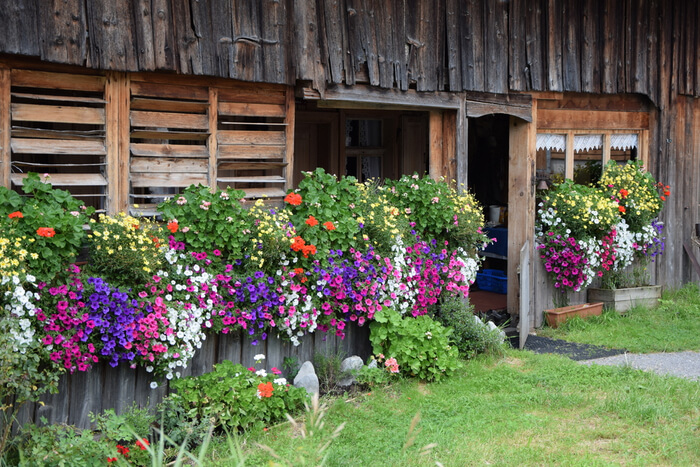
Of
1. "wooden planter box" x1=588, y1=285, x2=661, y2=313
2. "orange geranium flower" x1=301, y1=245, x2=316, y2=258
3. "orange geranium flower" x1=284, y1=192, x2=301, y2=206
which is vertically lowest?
"wooden planter box" x1=588, y1=285, x2=661, y2=313

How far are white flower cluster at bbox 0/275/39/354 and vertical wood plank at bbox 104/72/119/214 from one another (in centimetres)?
155

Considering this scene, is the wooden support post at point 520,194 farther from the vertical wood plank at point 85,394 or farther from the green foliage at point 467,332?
the vertical wood plank at point 85,394

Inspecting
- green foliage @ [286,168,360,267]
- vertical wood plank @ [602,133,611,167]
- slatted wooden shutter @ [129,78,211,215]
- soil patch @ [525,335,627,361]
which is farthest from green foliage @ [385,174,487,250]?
vertical wood plank @ [602,133,611,167]

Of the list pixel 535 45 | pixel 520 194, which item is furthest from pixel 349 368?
pixel 535 45

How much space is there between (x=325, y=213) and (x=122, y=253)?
1950 millimetres

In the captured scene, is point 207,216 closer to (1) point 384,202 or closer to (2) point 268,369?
(2) point 268,369

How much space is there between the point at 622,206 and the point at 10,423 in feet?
25.6

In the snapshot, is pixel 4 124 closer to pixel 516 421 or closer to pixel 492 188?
pixel 516 421

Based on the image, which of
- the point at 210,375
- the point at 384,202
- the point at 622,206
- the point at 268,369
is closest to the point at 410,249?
the point at 384,202

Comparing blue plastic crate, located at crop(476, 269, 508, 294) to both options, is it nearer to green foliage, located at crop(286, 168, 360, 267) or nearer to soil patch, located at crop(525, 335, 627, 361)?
soil patch, located at crop(525, 335, 627, 361)

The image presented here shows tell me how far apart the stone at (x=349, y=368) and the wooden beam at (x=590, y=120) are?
14.8 ft

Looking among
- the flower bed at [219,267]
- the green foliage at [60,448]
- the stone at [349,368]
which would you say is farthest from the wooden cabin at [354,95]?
the green foliage at [60,448]

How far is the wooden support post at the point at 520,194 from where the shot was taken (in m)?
9.60

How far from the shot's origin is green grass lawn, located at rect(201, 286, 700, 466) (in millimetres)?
5207
